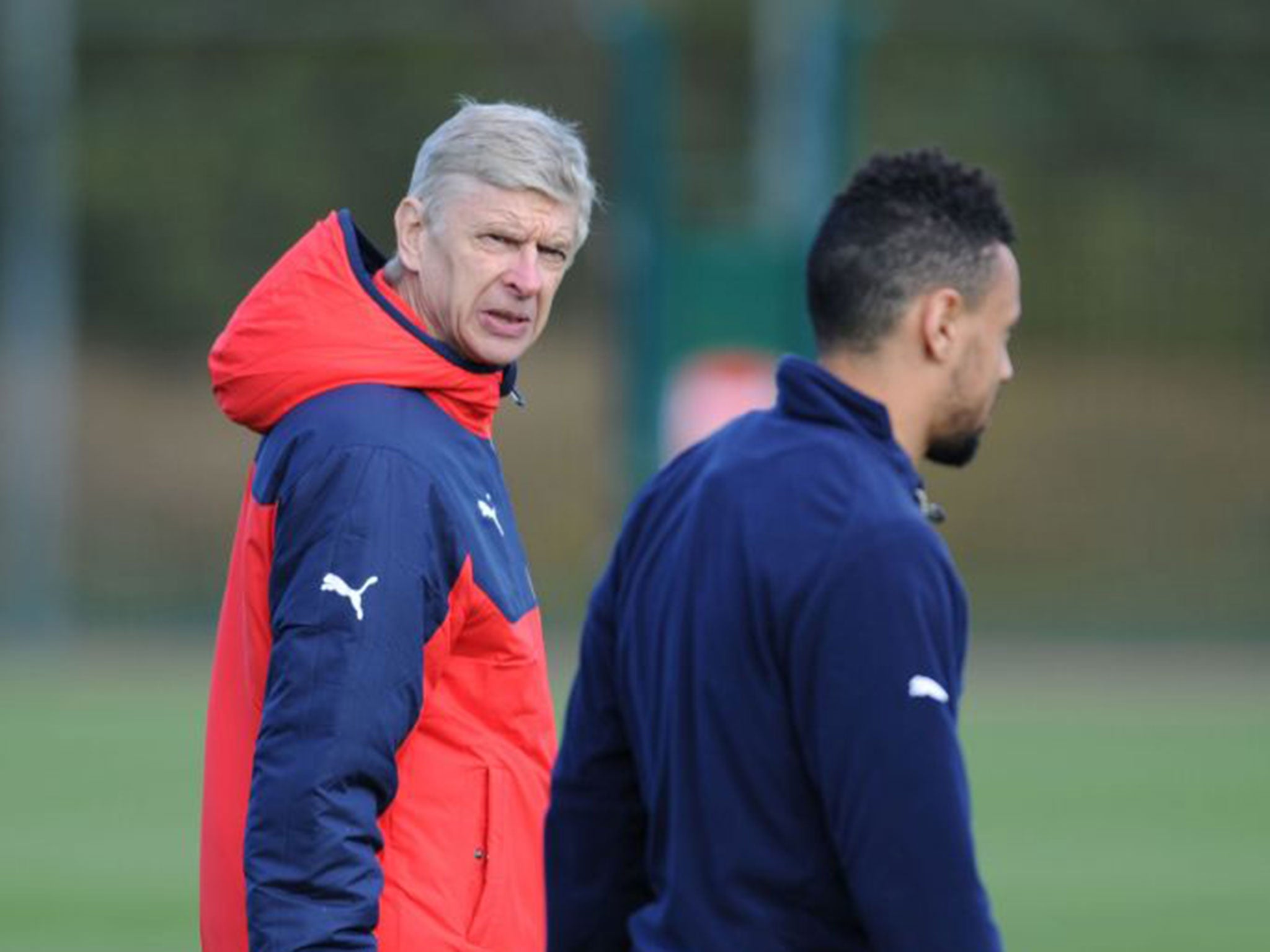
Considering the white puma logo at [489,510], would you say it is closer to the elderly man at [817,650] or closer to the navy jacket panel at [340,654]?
the navy jacket panel at [340,654]

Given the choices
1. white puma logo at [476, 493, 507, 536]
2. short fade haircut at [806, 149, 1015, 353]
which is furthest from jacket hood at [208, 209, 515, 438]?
short fade haircut at [806, 149, 1015, 353]

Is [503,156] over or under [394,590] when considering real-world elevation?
over

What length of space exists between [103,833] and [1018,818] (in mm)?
4165

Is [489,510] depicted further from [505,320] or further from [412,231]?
[412,231]

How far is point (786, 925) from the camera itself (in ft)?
10.5

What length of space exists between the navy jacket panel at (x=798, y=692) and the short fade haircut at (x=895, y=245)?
99 millimetres

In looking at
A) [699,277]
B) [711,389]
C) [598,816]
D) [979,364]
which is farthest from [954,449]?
[699,277]

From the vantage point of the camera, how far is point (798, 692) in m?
3.14

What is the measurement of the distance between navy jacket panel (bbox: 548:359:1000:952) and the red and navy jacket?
28 cm

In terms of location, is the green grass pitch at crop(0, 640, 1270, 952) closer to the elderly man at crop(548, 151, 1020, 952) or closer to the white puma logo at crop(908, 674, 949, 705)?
the elderly man at crop(548, 151, 1020, 952)

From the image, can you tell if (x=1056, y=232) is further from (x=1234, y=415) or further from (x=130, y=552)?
(x=130, y=552)

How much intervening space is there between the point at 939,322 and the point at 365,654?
2.77ft

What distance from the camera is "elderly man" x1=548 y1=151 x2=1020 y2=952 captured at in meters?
3.09

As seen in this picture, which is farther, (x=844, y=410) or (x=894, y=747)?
(x=844, y=410)
